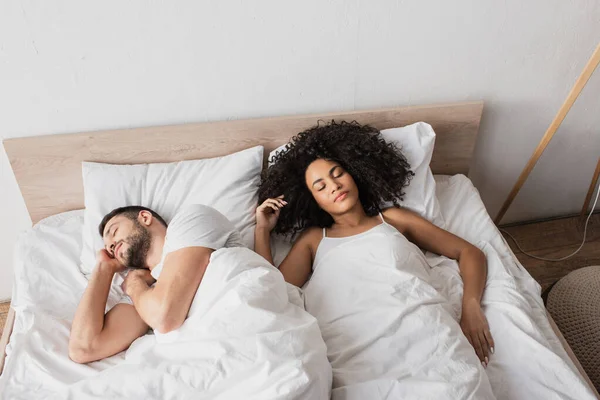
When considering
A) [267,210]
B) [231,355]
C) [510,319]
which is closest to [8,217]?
[267,210]

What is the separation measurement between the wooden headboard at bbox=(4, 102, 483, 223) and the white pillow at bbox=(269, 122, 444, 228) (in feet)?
0.24

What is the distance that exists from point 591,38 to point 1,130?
6.55ft

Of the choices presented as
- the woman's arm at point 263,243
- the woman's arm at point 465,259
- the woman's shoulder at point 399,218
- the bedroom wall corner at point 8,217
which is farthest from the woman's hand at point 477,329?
the bedroom wall corner at point 8,217

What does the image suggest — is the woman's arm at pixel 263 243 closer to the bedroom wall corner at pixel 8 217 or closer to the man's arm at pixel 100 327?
the man's arm at pixel 100 327

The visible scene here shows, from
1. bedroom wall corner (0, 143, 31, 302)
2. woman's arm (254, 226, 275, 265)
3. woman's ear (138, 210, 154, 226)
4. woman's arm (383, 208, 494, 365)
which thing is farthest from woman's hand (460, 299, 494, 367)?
bedroom wall corner (0, 143, 31, 302)

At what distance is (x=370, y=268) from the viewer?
1.40 meters

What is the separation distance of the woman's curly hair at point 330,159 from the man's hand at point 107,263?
1.61ft

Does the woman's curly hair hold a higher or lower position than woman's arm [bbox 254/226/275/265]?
higher

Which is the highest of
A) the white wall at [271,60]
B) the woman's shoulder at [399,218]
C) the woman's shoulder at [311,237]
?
the white wall at [271,60]

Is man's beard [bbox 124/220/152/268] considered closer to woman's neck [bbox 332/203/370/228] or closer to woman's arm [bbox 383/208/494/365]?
woman's neck [bbox 332/203/370/228]

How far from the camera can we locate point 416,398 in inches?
42.0

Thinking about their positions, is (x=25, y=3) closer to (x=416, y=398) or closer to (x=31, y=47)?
(x=31, y=47)

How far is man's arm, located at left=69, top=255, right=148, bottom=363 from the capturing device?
1.24 m

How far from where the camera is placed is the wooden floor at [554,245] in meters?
2.08
